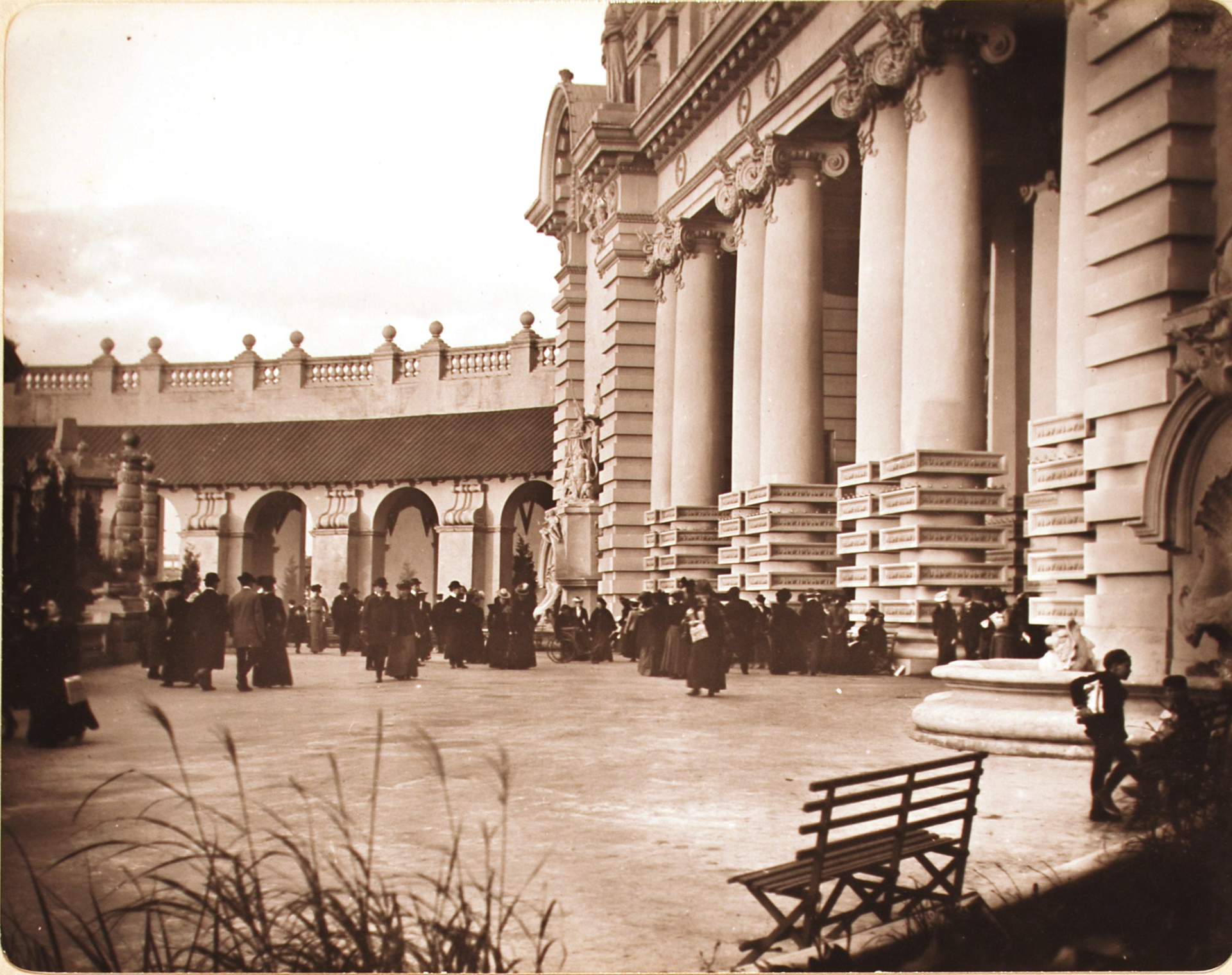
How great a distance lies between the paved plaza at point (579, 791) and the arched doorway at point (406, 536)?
21.3 meters

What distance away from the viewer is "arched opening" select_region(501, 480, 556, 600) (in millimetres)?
39938

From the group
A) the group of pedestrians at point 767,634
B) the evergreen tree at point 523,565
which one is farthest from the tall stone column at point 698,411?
the evergreen tree at point 523,565

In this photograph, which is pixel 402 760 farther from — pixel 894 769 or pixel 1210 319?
pixel 1210 319

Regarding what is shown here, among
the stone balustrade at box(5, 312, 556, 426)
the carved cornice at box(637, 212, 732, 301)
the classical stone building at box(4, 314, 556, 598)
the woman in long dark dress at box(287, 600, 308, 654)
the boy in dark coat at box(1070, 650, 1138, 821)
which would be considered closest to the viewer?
the boy in dark coat at box(1070, 650, 1138, 821)

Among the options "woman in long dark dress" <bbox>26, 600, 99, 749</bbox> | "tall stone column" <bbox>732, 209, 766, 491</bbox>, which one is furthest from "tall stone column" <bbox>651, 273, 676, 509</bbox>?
"woman in long dark dress" <bbox>26, 600, 99, 749</bbox>

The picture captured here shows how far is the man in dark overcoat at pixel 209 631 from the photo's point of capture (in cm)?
980

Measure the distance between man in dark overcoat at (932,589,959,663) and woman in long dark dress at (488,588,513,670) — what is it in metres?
5.54

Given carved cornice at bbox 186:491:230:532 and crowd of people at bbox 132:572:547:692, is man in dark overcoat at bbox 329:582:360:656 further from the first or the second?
carved cornice at bbox 186:491:230:532

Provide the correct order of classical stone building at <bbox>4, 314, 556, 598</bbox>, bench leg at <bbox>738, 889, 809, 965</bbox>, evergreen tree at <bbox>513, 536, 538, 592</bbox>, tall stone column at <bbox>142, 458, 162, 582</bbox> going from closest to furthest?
bench leg at <bbox>738, 889, 809, 965</bbox>, classical stone building at <bbox>4, 314, 556, 598</bbox>, tall stone column at <bbox>142, 458, 162, 582</bbox>, evergreen tree at <bbox>513, 536, 538, 592</bbox>

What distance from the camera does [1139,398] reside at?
1107cm

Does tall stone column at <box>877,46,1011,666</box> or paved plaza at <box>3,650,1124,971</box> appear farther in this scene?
tall stone column at <box>877,46,1011,666</box>

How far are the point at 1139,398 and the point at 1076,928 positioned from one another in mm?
4901

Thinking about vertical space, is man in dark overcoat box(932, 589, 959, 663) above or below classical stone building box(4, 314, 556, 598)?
below

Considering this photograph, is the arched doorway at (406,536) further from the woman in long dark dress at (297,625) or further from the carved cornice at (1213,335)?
the carved cornice at (1213,335)
